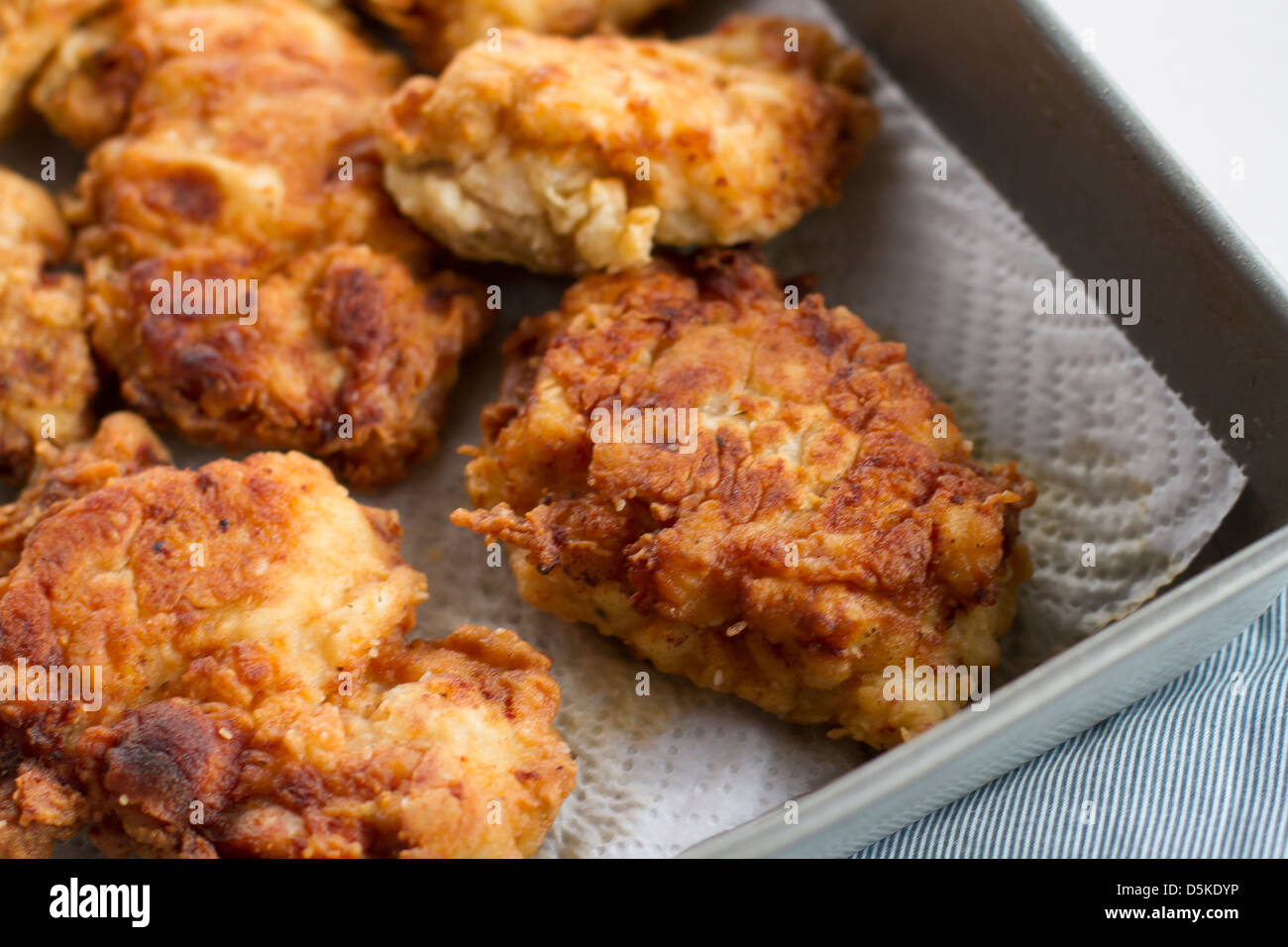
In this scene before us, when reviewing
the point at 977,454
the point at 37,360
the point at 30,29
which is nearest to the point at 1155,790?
the point at 977,454

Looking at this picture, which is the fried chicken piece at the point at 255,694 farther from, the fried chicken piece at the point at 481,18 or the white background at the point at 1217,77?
the white background at the point at 1217,77

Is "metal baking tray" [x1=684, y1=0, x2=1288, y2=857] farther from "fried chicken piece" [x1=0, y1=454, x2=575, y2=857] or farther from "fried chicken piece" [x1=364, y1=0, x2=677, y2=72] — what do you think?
"fried chicken piece" [x1=364, y1=0, x2=677, y2=72]

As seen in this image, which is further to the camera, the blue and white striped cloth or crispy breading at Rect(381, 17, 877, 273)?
crispy breading at Rect(381, 17, 877, 273)

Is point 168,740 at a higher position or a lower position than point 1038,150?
lower

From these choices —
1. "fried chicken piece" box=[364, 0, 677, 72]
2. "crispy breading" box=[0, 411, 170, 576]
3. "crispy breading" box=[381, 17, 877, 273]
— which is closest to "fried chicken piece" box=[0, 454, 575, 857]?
"crispy breading" box=[0, 411, 170, 576]

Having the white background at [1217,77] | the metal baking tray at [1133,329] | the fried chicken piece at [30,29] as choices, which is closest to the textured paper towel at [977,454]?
the metal baking tray at [1133,329]
